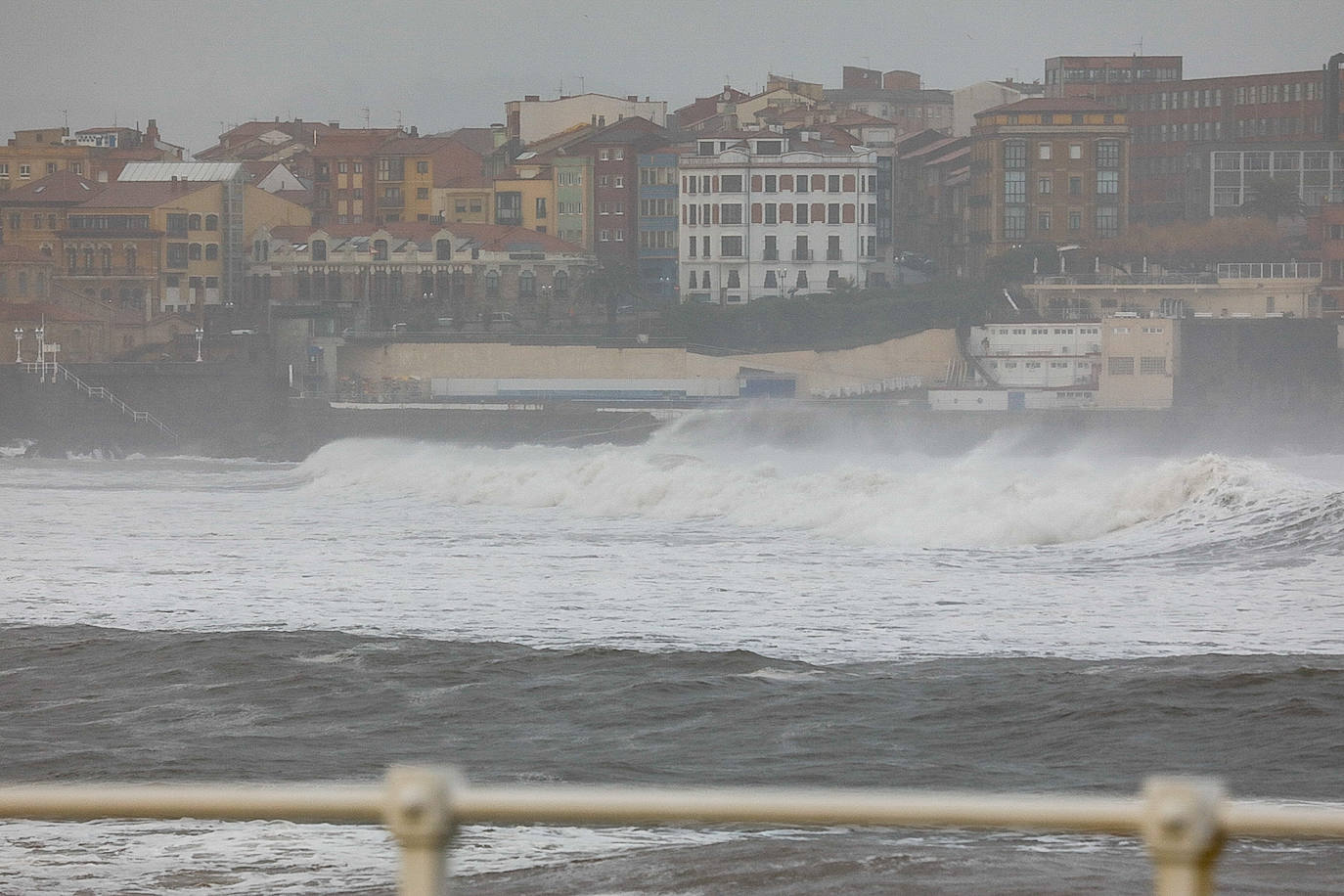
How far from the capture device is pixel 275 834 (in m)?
5.29

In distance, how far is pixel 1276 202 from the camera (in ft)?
177

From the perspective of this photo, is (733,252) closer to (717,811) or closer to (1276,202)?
(1276,202)

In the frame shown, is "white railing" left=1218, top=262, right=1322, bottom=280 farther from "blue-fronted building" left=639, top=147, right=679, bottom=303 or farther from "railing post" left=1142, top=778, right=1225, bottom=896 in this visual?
"railing post" left=1142, top=778, right=1225, bottom=896

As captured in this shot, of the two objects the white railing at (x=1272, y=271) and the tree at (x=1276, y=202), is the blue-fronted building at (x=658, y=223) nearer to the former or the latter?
the white railing at (x=1272, y=271)

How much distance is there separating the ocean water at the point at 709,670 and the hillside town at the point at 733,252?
24396mm

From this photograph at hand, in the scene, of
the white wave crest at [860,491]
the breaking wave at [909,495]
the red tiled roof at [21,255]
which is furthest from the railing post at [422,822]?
the red tiled roof at [21,255]

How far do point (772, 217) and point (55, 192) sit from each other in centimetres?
1977

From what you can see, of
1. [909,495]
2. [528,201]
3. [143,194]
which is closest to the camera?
[909,495]

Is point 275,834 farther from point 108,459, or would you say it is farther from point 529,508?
point 108,459

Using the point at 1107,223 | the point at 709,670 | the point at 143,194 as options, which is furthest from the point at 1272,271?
the point at 709,670

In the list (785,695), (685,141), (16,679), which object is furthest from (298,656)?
(685,141)

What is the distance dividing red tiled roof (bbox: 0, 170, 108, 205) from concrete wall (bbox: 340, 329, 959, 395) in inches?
445

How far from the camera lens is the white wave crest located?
18234 mm

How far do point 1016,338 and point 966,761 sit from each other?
3955 cm
